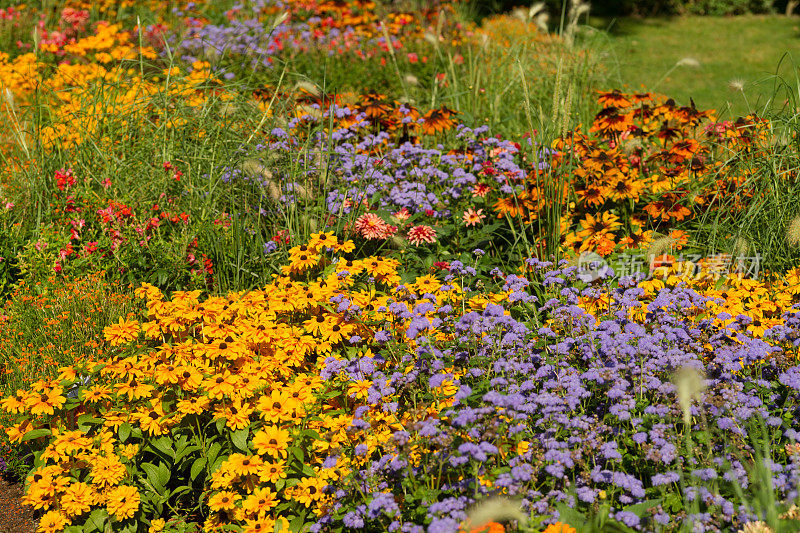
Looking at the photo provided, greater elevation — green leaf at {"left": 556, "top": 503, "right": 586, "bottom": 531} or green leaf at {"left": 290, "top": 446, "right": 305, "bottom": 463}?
green leaf at {"left": 556, "top": 503, "right": 586, "bottom": 531}

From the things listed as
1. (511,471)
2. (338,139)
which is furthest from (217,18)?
(511,471)

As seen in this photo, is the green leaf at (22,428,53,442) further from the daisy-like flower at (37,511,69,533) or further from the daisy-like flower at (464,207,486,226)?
the daisy-like flower at (464,207,486,226)

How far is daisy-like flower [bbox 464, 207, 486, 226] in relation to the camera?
4.91m

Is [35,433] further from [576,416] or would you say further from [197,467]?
[576,416]

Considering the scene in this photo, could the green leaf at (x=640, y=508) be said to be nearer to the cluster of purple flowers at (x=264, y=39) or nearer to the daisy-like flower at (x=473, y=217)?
the daisy-like flower at (x=473, y=217)

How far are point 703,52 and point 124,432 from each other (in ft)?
41.0

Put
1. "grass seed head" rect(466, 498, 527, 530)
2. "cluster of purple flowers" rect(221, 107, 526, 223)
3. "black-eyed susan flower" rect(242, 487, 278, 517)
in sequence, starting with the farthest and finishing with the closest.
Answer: "cluster of purple flowers" rect(221, 107, 526, 223) < "black-eyed susan flower" rect(242, 487, 278, 517) < "grass seed head" rect(466, 498, 527, 530)

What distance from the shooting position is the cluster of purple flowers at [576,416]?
2.69 meters

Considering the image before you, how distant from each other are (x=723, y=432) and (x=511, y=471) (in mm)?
927

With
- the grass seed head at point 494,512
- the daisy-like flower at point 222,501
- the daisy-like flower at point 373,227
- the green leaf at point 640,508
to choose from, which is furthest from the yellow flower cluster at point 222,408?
the green leaf at point 640,508

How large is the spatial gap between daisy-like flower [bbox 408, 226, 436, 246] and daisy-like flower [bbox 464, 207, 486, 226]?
40cm

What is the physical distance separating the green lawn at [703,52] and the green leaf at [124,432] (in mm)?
7563

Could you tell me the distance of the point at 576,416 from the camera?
10.00 ft

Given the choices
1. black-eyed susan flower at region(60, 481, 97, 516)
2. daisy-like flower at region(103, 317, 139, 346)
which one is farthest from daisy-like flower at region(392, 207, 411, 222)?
black-eyed susan flower at region(60, 481, 97, 516)
